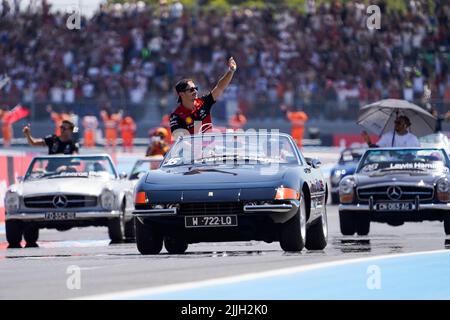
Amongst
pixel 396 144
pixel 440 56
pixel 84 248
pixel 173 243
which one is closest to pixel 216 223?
pixel 173 243

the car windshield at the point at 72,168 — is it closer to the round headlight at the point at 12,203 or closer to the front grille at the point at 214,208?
the round headlight at the point at 12,203

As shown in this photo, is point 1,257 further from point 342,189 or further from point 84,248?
point 342,189

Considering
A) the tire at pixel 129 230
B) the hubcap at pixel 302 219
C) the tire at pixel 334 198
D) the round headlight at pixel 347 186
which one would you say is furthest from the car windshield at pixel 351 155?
the hubcap at pixel 302 219

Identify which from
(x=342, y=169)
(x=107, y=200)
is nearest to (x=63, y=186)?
(x=107, y=200)

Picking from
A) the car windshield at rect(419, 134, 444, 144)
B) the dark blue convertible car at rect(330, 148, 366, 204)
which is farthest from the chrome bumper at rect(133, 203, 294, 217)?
the dark blue convertible car at rect(330, 148, 366, 204)

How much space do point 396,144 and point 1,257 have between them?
724 centimetres

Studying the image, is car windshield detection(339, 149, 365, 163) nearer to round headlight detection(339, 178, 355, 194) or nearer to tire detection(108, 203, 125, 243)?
round headlight detection(339, 178, 355, 194)

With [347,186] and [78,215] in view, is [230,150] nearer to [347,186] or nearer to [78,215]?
[347,186]

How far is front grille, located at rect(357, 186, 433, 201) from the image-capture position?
58.3 ft

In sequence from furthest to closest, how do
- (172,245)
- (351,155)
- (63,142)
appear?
(351,155)
(63,142)
(172,245)

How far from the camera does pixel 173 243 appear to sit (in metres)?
14.6

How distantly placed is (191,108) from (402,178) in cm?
368

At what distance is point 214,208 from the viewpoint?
43.6ft

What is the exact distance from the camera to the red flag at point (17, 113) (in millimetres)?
43500
